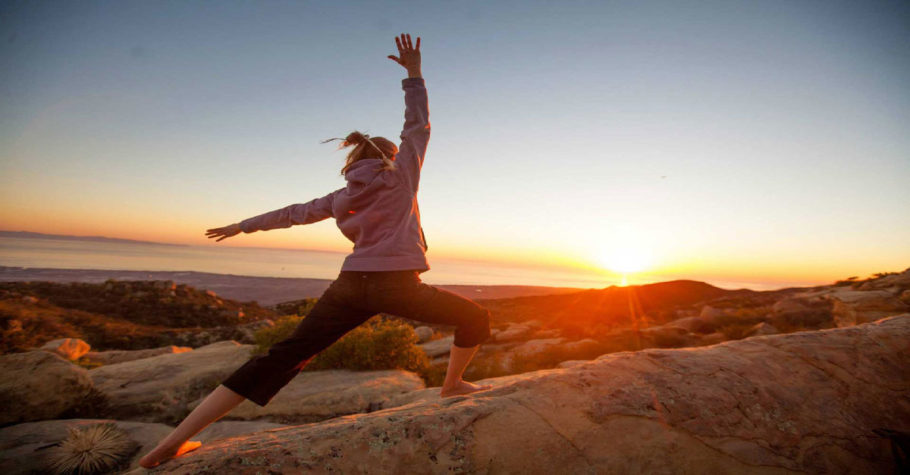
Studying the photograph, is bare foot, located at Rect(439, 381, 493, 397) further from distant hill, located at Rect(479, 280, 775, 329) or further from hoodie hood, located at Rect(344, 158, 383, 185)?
distant hill, located at Rect(479, 280, 775, 329)

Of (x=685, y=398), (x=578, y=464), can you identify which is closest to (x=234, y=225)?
(x=578, y=464)

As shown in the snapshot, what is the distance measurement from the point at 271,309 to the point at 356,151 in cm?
2596

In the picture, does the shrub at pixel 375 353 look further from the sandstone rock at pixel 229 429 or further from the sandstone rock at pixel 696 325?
the sandstone rock at pixel 696 325

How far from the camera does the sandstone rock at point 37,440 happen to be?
312 cm

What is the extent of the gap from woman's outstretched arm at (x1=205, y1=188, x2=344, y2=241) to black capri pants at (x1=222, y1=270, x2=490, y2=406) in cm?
57

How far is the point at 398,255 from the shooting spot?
2.32m

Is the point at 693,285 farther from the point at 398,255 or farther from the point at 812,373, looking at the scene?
the point at 398,255

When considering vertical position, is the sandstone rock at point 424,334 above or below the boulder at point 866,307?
below

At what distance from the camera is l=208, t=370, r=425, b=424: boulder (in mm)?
4828

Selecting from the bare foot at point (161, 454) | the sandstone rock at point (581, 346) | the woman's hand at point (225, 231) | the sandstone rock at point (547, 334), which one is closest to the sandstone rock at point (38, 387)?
the woman's hand at point (225, 231)

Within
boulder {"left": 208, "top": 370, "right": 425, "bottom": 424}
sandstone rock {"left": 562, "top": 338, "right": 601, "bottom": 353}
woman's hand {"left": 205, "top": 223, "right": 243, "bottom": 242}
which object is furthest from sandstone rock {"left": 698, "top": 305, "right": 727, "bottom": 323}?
woman's hand {"left": 205, "top": 223, "right": 243, "bottom": 242}

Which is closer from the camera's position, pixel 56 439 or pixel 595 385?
pixel 595 385

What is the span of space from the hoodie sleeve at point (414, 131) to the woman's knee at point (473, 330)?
1.05 meters

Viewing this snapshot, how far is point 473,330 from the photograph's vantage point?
2.67 m
